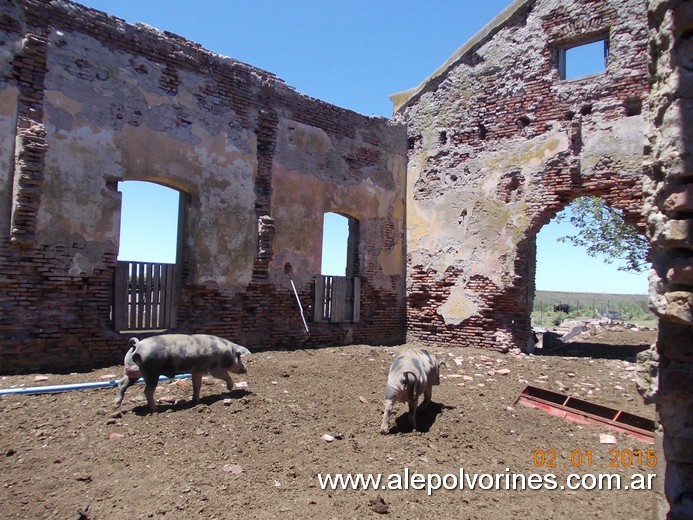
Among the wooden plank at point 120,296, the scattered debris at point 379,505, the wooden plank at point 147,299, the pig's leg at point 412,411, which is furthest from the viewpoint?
the wooden plank at point 147,299

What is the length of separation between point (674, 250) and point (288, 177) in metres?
9.19

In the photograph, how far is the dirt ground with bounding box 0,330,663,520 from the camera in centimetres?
389

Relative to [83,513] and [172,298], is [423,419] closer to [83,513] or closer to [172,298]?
[83,513]

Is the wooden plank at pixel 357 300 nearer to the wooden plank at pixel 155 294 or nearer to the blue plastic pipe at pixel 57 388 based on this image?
the wooden plank at pixel 155 294

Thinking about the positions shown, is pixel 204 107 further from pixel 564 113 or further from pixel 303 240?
pixel 564 113

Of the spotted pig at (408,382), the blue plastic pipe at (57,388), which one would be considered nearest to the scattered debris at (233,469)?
the spotted pig at (408,382)

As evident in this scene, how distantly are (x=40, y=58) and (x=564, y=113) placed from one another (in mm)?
9779

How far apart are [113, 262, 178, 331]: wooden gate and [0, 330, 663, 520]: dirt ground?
1174 mm

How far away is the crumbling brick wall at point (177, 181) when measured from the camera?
7.66 meters

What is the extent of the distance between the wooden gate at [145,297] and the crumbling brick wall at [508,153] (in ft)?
20.6

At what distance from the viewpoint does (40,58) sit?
783 centimetres

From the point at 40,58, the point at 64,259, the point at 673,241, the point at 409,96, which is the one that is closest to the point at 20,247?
the point at 64,259

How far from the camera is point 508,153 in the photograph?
1162 cm

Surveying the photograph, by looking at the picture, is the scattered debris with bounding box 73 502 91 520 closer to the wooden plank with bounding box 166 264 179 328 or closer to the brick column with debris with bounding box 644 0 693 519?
the brick column with debris with bounding box 644 0 693 519
